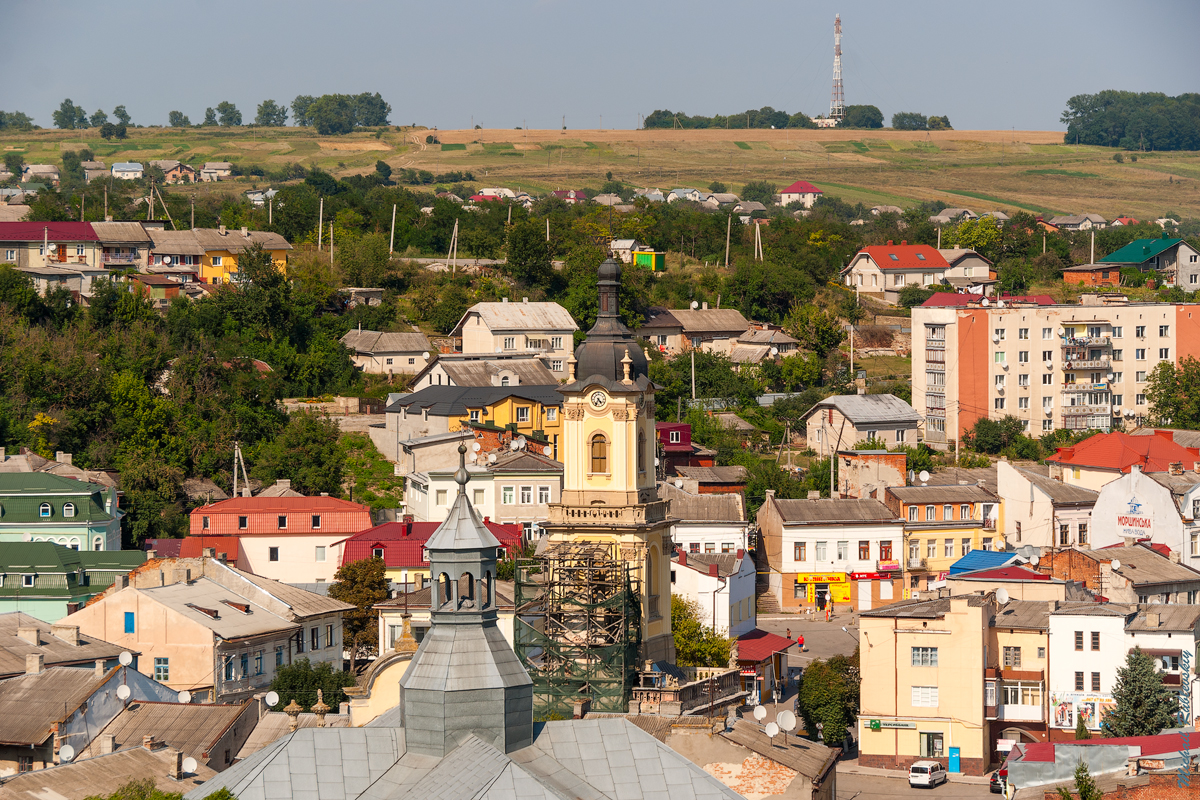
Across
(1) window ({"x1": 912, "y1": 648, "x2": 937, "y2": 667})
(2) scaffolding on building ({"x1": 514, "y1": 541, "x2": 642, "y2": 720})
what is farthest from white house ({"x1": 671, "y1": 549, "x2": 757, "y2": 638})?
(2) scaffolding on building ({"x1": 514, "y1": 541, "x2": 642, "y2": 720})

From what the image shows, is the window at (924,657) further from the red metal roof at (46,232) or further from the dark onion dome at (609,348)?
the red metal roof at (46,232)

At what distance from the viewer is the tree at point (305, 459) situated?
208ft

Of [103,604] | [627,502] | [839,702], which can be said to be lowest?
[839,702]

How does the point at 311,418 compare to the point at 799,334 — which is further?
the point at 799,334

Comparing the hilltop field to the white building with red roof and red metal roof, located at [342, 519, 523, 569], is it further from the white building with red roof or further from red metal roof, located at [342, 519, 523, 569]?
red metal roof, located at [342, 519, 523, 569]

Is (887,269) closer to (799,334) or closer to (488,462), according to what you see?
(799,334)

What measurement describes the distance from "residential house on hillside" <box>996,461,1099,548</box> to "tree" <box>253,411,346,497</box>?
79.1ft

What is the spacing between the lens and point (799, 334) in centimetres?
8656

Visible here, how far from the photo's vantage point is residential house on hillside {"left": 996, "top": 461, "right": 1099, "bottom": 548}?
6284 centimetres

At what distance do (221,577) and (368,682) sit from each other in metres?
15.3

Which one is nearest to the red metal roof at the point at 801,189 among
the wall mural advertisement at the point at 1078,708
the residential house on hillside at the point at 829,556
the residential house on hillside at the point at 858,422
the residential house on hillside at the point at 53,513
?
the residential house on hillside at the point at 858,422

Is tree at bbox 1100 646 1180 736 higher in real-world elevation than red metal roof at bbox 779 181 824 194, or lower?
Answer: lower


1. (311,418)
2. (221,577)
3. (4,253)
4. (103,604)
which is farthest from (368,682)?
(4,253)

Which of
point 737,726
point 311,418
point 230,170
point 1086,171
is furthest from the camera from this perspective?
point 1086,171
